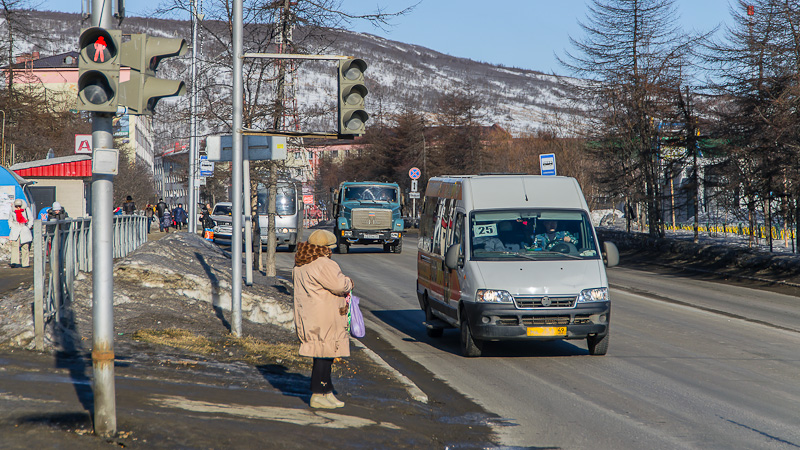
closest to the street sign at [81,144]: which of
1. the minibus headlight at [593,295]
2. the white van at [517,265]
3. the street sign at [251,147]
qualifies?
the street sign at [251,147]

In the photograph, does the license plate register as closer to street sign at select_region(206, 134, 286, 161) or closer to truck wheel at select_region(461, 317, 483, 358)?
truck wheel at select_region(461, 317, 483, 358)

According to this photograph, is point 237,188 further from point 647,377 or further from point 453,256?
point 647,377

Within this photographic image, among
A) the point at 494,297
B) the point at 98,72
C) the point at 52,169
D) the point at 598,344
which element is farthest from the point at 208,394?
the point at 52,169

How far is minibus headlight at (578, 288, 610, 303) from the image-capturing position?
10946 mm

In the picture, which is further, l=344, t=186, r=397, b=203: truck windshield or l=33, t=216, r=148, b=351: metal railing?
l=344, t=186, r=397, b=203: truck windshield

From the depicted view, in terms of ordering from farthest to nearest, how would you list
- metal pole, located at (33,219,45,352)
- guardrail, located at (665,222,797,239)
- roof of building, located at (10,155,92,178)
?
roof of building, located at (10,155,92,178)
guardrail, located at (665,222,797,239)
metal pole, located at (33,219,45,352)

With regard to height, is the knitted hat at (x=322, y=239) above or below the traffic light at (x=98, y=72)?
below

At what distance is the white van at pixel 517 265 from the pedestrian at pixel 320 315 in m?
3.78

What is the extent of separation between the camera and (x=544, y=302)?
10852 mm

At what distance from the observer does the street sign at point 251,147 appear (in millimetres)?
13352

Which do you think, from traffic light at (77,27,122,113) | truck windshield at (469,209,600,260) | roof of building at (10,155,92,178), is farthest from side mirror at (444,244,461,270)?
roof of building at (10,155,92,178)

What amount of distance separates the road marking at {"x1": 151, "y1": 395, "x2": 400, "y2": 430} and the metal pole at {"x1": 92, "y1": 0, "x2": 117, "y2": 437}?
2.97ft

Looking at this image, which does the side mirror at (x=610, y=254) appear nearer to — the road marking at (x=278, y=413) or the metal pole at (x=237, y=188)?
the metal pole at (x=237, y=188)

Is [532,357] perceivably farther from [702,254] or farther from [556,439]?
[702,254]
